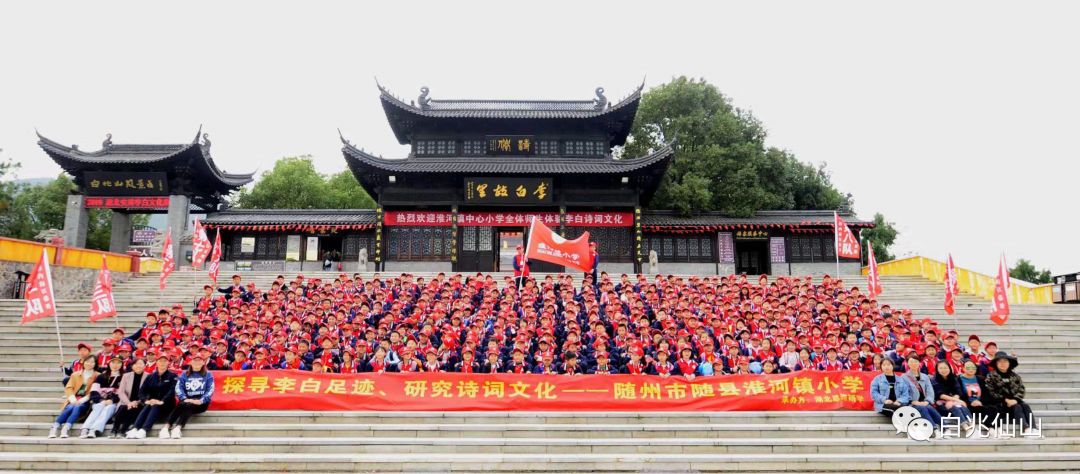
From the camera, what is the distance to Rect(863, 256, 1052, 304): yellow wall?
1606 centimetres

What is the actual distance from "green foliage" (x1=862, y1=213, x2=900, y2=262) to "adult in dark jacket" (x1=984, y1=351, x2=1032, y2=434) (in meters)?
26.2

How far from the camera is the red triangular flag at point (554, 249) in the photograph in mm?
13664

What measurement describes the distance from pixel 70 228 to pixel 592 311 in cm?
2237

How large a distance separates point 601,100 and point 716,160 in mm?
6017

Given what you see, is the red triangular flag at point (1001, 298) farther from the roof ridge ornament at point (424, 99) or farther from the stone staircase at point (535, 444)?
the roof ridge ornament at point (424, 99)

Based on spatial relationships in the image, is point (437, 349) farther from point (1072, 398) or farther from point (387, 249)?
point (387, 249)

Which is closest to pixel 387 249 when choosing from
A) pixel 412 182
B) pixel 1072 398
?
pixel 412 182

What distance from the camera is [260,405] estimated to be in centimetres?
834

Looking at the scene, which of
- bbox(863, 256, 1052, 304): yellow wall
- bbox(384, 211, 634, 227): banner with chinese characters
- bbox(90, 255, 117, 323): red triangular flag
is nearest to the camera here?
bbox(90, 255, 117, 323): red triangular flag

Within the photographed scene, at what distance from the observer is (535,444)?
25.0 feet

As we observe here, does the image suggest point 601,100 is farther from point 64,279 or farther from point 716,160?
point 64,279

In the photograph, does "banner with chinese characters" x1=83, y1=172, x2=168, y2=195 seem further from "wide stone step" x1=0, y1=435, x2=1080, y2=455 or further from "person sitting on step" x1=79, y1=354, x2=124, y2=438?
"wide stone step" x1=0, y1=435, x2=1080, y2=455

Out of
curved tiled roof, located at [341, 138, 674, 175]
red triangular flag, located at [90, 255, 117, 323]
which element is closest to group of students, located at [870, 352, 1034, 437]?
red triangular flag, located at [90, 255, 117, 323]

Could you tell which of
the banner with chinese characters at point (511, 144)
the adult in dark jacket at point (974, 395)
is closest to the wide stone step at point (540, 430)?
the adult in dark jacket at point (974, 395)
